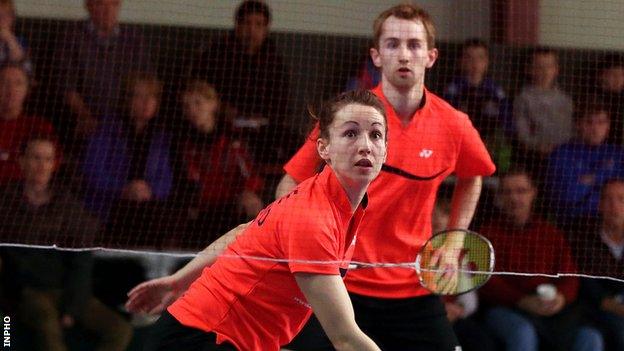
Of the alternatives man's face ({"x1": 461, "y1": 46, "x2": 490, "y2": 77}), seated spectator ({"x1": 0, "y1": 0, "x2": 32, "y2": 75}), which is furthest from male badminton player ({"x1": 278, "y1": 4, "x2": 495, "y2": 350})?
seated spectator ({"x1": 0, "y1": 0, "x2": 32, "y2": 75})

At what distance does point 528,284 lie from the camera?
22.1ft

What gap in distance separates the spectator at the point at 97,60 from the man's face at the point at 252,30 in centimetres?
51

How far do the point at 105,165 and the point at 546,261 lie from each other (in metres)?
2.19

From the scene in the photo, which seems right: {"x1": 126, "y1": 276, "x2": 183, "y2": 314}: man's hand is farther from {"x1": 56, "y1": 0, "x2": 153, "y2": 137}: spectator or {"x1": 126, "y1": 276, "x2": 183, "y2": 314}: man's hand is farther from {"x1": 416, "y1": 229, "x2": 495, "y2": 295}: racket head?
{"x1": 56, "y1": 0, "x2": 153, "y2": 137}: spectator

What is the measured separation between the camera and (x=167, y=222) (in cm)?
652

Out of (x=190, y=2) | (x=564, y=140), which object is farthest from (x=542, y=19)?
(x=190, y=2)

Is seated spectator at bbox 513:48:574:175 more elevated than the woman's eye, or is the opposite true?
the woman's eye

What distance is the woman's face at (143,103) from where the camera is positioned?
6.68 metres

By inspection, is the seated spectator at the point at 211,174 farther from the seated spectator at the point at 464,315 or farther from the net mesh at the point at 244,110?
the seated spectator at the point at 464,315

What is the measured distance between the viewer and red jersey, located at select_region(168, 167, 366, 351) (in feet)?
13.4

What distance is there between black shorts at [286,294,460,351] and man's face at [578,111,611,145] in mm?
1762

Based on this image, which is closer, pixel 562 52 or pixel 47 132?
pixel 47 132

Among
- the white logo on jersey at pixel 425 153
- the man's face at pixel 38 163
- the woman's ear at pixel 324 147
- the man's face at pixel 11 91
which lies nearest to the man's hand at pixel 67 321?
the man's face at pixel 38 163

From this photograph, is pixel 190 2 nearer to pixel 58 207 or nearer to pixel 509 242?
pixel 58 207
